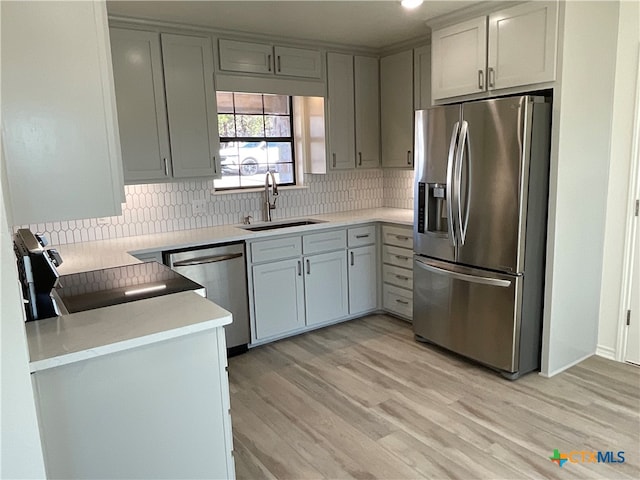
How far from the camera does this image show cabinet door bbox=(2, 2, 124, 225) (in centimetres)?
150

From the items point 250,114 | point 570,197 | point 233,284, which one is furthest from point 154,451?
point 250,114

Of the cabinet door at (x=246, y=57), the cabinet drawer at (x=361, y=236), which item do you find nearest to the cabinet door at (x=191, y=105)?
the cabinet door at (x=246, y=57)

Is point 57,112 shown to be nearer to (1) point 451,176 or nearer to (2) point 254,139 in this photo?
(1) point 451,176

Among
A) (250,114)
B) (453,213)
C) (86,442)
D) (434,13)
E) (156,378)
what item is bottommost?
(86,442)

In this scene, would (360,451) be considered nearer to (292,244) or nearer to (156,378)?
(156,378)

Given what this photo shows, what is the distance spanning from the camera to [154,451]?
5.37 ft

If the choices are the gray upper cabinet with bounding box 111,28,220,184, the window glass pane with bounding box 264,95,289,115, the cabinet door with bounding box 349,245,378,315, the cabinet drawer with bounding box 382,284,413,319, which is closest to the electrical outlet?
the gray upper cabinet with bounding box 111,28,220,184

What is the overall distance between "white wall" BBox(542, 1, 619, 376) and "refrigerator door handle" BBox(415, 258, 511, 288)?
0.31 metres

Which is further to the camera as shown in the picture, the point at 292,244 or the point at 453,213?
the point at 292,244

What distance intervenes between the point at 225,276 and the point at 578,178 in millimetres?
2434

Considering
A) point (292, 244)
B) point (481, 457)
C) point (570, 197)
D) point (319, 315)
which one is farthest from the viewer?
point (319, 315)

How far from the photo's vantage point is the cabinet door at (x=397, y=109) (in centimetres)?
416

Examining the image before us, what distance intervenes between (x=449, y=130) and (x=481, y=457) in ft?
6.31

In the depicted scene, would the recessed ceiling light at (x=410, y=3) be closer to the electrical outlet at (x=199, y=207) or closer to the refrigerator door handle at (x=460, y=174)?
the refrigerator door handle at (x=460, y=174)
